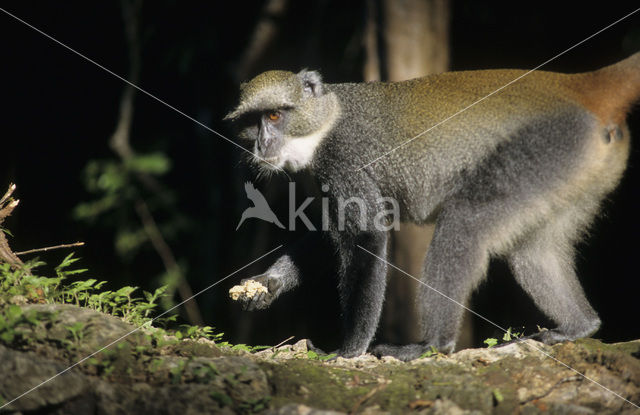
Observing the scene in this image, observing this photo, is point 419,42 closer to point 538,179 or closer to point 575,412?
point 538,179

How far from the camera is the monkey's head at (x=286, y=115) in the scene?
16.4ft

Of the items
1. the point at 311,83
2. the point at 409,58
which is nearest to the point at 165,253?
the point at 311,83

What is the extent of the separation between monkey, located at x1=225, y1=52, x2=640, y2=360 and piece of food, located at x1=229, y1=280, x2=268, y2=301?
13 centimetres

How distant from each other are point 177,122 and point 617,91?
228 inches

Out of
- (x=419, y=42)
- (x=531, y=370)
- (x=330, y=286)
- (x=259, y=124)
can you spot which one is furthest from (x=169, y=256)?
(x=531, y=370)

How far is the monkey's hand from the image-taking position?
4.82 meters

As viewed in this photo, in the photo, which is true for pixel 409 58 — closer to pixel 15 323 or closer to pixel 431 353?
pixel 431 353

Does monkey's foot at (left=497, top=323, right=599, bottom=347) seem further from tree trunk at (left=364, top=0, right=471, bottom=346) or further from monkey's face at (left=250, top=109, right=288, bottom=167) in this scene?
tree trunk at (left=364, top=0, right=471, bottom=346)

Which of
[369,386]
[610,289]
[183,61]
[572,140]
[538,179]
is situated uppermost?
[183,61]

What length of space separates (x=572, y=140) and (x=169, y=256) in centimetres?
524

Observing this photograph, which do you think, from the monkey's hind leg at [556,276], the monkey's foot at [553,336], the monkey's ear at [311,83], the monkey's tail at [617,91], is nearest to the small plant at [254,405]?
the monkey's foot at [553,336]

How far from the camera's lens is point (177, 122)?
8.50 meters

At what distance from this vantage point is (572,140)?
4375 millimetres

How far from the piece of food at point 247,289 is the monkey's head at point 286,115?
0.94 meters
